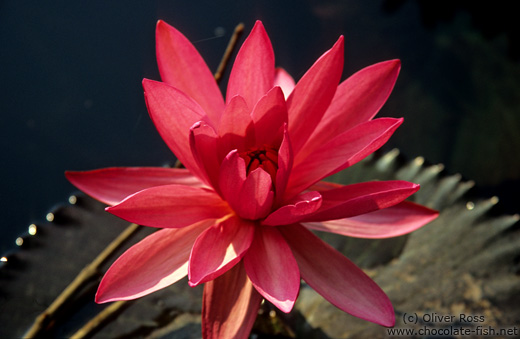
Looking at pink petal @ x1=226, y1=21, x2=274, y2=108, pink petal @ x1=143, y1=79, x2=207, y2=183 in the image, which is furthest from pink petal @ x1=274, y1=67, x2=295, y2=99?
pink petal @ x1=143, y1=79, x2=207, y2=183

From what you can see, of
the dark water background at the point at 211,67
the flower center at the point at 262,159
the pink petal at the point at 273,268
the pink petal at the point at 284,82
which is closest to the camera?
the pink petal at the point at 273,268

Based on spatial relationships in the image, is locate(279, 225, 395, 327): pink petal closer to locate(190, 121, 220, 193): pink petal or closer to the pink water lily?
the pink water lily

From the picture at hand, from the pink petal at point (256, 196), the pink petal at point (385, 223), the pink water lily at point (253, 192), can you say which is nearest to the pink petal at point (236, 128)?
the pink water lily at point (253, 192)

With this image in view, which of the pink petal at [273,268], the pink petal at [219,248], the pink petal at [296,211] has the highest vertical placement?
the pink petal at [296,211]

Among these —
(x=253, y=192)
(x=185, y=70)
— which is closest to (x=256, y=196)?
(x=253, y=192)

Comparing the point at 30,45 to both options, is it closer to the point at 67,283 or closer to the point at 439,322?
the point at 67,283

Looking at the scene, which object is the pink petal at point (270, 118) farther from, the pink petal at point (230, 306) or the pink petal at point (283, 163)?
the pink petal at point (230, 306)

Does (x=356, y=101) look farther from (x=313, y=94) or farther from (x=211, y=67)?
(x=211, y=67)
